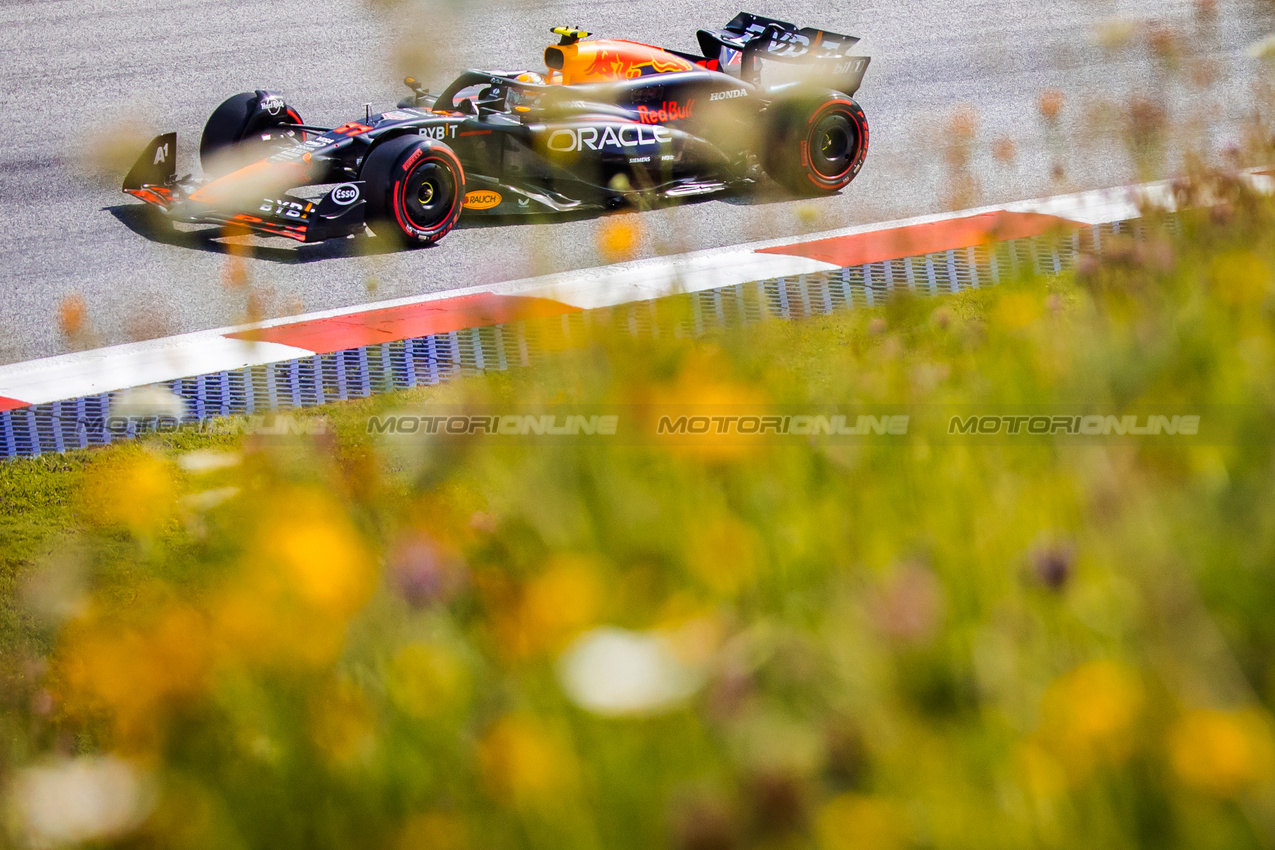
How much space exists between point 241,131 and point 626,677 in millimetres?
6066

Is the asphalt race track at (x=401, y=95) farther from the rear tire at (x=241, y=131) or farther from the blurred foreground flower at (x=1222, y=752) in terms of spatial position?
the blurred foreground flower at (x=1222, y=752)

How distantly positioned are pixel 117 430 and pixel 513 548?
8.81 feet

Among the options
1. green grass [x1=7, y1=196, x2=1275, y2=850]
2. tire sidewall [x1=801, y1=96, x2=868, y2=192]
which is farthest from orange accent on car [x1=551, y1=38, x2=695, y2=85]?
green grass [x1=7, y1=196, x2=1275, y2=850]

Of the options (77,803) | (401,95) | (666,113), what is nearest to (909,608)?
(77,803)

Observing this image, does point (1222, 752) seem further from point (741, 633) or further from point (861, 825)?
point (741, 633)

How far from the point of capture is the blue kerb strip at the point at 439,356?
4262mm

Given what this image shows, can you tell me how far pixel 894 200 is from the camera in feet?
24.1

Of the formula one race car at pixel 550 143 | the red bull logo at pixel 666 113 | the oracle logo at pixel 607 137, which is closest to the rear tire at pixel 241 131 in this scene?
the formula one race car at pixel 550 143

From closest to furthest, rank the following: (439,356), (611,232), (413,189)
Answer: (439,356), (611,232), (413,189)

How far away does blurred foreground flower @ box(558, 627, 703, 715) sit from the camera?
1.23 m

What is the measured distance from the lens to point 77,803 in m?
1.36

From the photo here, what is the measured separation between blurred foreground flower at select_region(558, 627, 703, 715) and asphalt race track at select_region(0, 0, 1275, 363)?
1411 millimetres

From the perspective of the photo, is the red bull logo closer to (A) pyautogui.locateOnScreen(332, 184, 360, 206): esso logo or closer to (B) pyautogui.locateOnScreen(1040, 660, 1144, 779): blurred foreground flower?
(A) pyautogui.locateOnScreen(332, 184, 360, 206): esso logo

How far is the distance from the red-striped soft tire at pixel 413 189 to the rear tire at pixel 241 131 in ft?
2.71
